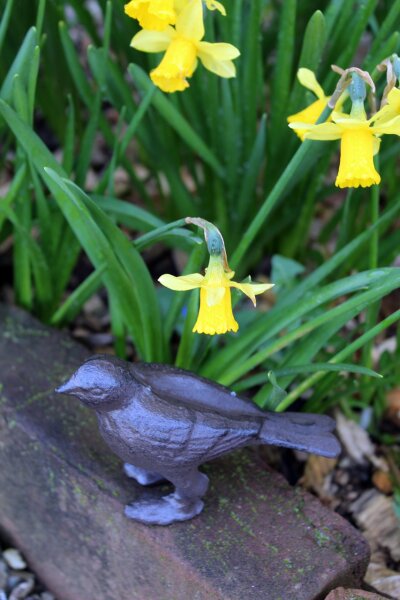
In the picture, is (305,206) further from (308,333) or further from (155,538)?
(155,538)

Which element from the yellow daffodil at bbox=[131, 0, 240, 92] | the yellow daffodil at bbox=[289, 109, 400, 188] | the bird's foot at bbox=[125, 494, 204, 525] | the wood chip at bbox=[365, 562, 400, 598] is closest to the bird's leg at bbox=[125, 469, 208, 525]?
the bird's foot at bbox=[125, 494, 204, 525]

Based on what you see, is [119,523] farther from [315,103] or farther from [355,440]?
[315,103]

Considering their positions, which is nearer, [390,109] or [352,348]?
[390,109]

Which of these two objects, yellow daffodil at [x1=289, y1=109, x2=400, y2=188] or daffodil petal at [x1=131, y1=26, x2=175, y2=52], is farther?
daffodil petal at [x1=131, y1=26, x2=175, y2=52]

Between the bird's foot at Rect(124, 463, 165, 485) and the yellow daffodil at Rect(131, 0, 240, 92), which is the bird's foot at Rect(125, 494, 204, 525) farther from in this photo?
the yellow daffodil at Rect(131, 0, 240, 92)

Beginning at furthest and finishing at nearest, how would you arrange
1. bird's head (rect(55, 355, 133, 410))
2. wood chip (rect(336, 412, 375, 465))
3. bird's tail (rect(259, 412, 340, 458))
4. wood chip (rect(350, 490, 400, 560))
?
wood chip (rect(336, 412, 375, 465))
wood chip (rect(350, 490, 400, 560))
bird's tail (rect(259, 412, 340, 458))
bird's head (rect(55, 355, 133, 410))

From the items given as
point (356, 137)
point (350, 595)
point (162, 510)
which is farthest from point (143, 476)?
point (356, 137)

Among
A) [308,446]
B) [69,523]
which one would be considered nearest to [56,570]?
[69,523]

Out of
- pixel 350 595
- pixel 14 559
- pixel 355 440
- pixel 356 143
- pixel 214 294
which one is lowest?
pixel 14 559
